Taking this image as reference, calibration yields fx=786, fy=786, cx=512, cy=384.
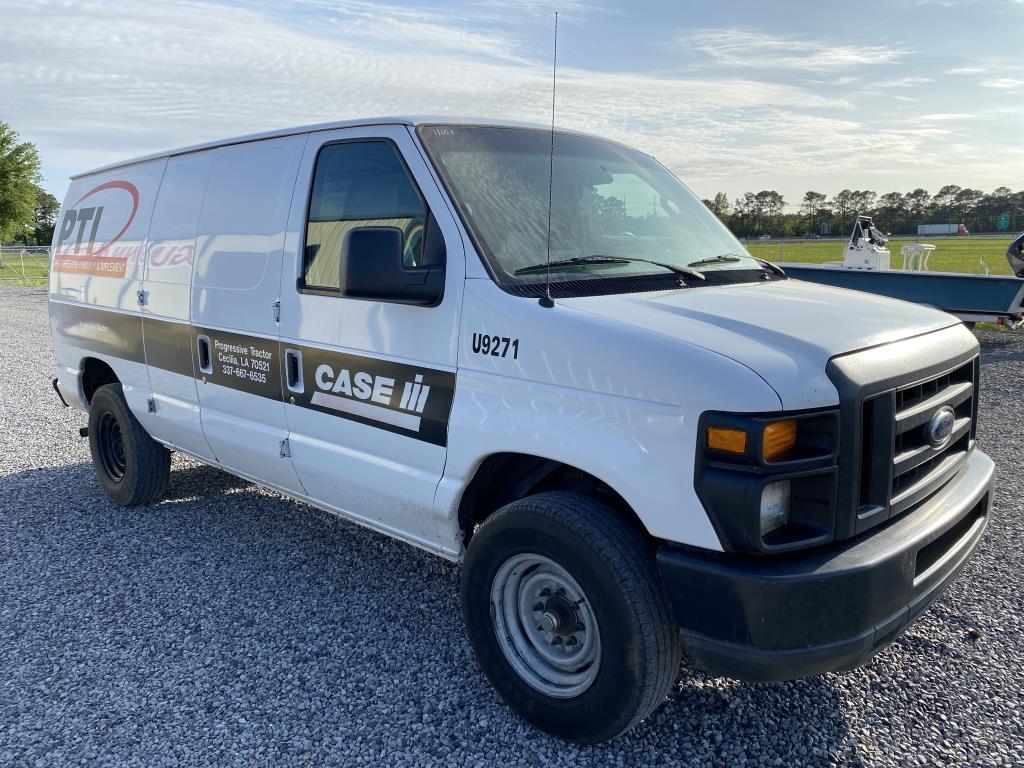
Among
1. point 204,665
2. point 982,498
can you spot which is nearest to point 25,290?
point 204,665

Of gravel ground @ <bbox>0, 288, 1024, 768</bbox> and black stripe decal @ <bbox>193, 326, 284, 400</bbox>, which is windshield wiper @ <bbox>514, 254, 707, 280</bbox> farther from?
gravel ground @ <bbox>0, 288, 1024, 768</bbox>

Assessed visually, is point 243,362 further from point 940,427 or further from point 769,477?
point 940,427

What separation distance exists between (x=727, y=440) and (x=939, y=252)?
32582 millimetres

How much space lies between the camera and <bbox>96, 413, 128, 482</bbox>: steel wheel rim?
566 centimetres

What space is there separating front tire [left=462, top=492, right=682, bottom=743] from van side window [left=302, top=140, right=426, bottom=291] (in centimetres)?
128

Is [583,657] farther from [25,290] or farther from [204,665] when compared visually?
[25,290]

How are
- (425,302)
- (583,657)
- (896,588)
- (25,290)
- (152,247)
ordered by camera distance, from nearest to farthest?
(896,588), (583,657), (425,302), (152,247), (25,290)

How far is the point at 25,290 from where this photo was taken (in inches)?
1095

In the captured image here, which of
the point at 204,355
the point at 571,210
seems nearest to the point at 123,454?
the point at 204,355

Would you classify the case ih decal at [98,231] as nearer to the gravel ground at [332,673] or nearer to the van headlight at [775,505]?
the gravel ground at [332,673]

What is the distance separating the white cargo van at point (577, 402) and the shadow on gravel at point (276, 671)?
0.36 m

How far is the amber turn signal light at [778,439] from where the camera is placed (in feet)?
7.67

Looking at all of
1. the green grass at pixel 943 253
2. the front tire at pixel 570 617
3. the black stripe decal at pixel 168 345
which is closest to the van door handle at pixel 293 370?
the black stripe decal at pixel 168 345

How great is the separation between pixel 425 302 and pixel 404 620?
165cm
